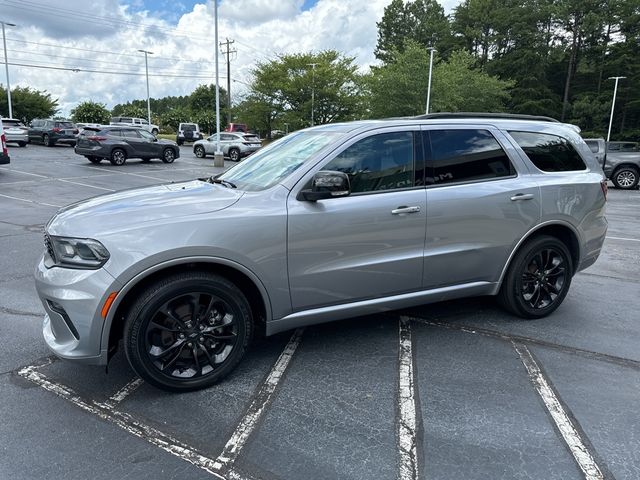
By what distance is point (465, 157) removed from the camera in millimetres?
3992

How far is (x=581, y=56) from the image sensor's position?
173 ft

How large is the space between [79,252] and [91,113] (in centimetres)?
5918

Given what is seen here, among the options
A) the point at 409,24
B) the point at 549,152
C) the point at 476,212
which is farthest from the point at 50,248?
the point at 409,24

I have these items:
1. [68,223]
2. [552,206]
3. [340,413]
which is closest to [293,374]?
[340,413]

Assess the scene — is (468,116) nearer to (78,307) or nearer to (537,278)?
(537,278)

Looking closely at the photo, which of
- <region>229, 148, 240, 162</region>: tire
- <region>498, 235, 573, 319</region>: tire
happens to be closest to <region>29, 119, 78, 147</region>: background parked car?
<region>229, 148, 240, 162</region>: tire

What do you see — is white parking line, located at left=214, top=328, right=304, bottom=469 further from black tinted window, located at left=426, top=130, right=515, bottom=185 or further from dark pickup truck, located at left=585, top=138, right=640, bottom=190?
dark pickup truck, located at left=585, top=138, right=640, bottom=190

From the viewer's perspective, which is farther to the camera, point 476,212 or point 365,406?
point 476,212

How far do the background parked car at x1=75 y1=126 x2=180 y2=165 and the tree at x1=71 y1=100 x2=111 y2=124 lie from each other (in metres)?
36.1

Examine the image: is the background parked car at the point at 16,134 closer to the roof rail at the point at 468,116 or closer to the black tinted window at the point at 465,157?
the roof rail at the point at 468,116

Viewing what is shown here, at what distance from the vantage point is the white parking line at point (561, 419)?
248 cm

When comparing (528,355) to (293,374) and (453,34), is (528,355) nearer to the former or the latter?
(293,374)

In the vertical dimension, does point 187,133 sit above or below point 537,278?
above

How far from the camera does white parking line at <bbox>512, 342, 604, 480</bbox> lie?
8.14 feet
